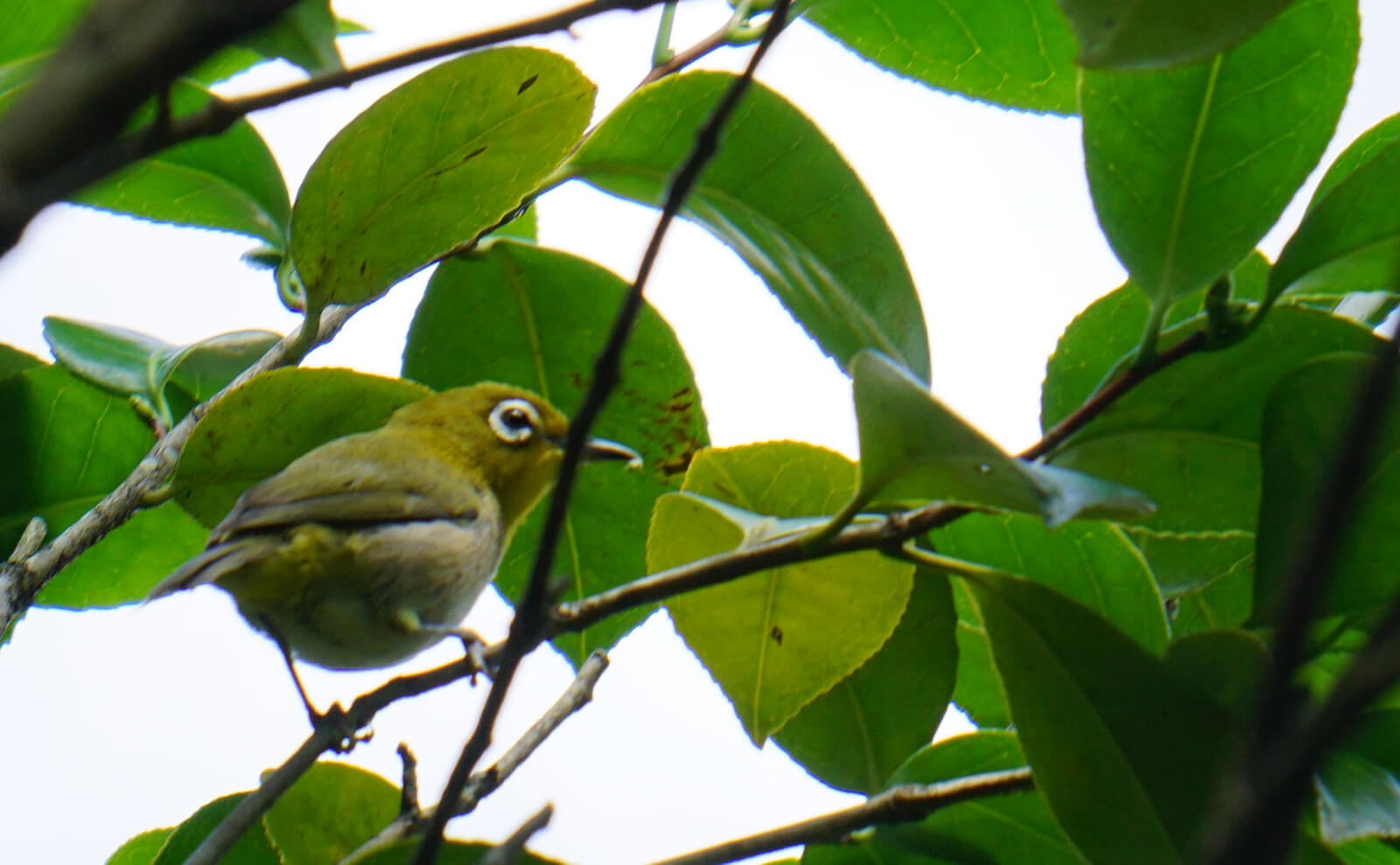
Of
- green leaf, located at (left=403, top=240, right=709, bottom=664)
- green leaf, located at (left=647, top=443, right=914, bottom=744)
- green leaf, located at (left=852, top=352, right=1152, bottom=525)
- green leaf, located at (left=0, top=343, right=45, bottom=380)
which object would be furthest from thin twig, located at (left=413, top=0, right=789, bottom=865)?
green leaf, located at (left=0, top=343, right=45, bottom=380)

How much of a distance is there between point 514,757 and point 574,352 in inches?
30.7

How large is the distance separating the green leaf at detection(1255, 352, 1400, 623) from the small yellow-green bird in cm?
99

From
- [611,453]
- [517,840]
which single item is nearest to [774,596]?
[611,453]

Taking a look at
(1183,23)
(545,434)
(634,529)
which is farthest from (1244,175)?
(545,434)

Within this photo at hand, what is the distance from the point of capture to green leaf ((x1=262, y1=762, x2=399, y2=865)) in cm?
179

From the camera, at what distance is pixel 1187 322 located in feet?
4.87

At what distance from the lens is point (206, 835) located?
1.72 metres

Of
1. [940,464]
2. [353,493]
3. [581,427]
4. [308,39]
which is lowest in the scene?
[353,493]

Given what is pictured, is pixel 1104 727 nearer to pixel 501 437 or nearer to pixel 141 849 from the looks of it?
pixel 141 849

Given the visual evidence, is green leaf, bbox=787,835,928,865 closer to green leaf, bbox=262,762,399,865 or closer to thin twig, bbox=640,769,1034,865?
thin twig, bbox=640,769,1034,865

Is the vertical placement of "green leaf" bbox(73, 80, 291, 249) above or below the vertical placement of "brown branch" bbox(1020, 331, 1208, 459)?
above

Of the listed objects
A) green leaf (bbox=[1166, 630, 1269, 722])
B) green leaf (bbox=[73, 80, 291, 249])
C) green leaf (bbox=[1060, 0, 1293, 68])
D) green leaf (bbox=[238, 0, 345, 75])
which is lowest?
green leaf (bbox=[1166, 630, 1269, 722])

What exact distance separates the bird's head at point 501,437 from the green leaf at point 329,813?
1.38 metres

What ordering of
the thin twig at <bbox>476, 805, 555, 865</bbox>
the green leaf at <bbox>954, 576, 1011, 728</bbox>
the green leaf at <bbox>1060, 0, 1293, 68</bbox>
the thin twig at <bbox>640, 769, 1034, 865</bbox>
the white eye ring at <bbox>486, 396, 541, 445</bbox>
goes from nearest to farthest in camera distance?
the thin twig at <bbox>476, 805, 555, 865</bbox>, the green leaf at <bbox>1060, 0, 1293, 68</bbox>, the thin twig at <bbox>640, 769, 1034, 865</bbox>, the green leaf at <bbox>954, 576, 1011, 728</bbox>, the white eye ring at <bbox>486, 396, 541, 445</bbox>
